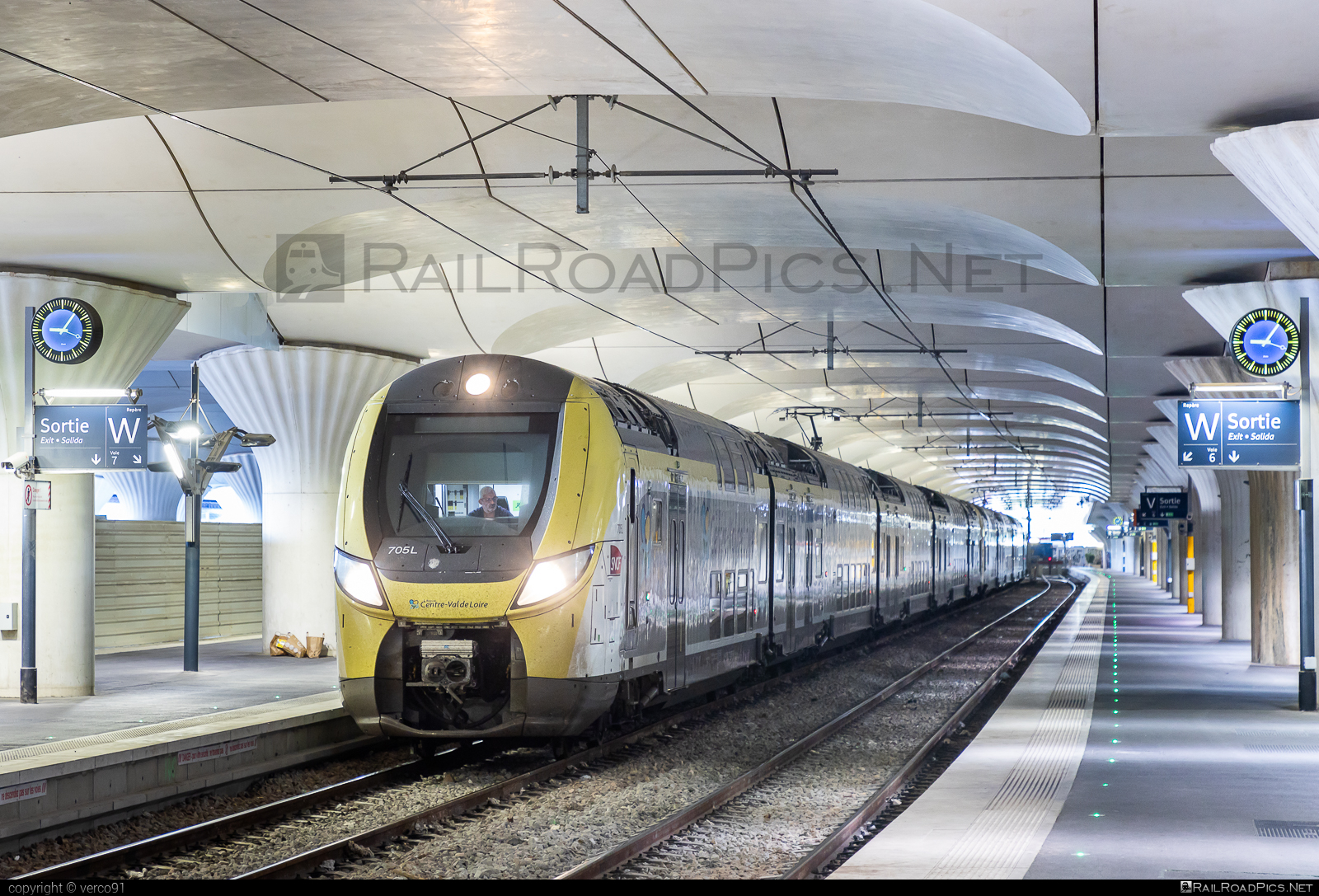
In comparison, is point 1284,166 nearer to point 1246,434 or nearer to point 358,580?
point 1246,434

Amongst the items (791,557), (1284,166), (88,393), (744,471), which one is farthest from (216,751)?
(1284,166)

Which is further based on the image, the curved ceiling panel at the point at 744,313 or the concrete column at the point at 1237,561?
the concrete column at the point at 1237,561

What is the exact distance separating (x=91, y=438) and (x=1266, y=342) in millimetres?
13693

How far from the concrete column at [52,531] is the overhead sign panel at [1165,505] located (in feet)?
104

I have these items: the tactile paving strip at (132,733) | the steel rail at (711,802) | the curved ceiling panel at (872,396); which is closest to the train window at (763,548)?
the steel rail at (711,802)

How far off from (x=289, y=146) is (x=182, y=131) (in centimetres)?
109

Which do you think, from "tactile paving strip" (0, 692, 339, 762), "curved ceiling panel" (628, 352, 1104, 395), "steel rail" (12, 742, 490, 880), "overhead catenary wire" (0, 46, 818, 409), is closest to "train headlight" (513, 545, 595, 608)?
"steel rail" (12, 742, 490, 880)

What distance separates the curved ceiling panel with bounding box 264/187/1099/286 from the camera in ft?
53.2

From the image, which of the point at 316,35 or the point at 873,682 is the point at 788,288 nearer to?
the point at 873,682

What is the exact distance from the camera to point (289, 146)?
46.8ft

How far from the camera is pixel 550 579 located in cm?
1062

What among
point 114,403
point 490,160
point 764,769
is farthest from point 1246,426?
point 114,403

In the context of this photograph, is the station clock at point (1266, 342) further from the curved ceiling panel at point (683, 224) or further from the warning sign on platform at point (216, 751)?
the warning sign on platform at point (216, 751)

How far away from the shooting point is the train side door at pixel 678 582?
12789 mm
